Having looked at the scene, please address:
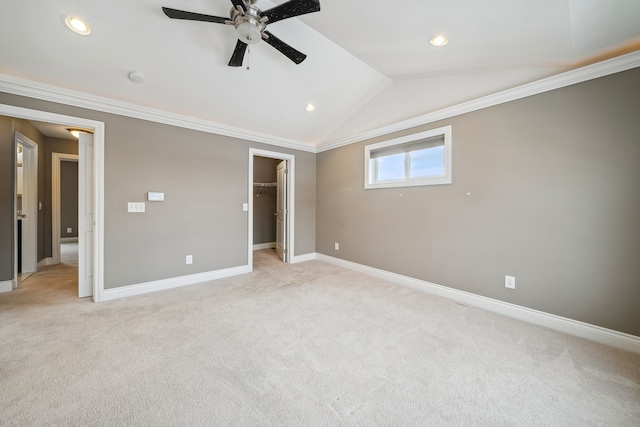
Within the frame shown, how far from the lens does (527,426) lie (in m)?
1.32

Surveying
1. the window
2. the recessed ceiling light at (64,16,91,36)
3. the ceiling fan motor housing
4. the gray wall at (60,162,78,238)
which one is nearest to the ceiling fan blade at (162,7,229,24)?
the ceiling fan motor housing

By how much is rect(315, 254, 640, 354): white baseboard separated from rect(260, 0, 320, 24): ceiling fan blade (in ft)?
10.9

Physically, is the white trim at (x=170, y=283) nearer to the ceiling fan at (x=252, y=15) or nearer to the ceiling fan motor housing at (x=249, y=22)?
the ceiling fan at (x=252, y=15)

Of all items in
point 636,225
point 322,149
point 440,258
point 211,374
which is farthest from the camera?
point 322,149

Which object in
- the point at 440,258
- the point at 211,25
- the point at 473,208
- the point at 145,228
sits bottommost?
the point at 440,258

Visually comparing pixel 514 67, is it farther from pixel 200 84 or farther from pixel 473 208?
pixel 200 84

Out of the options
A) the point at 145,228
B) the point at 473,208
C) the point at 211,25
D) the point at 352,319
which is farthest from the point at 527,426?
the point at 145,228

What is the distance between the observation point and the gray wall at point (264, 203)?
6444 millimetres

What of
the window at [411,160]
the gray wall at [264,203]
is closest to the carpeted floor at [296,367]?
the window at [411,160]

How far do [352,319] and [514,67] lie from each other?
9.80 ft

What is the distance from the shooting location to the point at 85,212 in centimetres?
301

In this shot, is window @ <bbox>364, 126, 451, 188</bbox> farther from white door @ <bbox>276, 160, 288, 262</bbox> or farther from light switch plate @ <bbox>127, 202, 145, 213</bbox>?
light switch plate @ <bbox>127, 202, 145, 213</bbox>

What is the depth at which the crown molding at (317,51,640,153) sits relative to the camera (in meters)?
2.02

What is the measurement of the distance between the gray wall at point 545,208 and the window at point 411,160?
0.35ft
